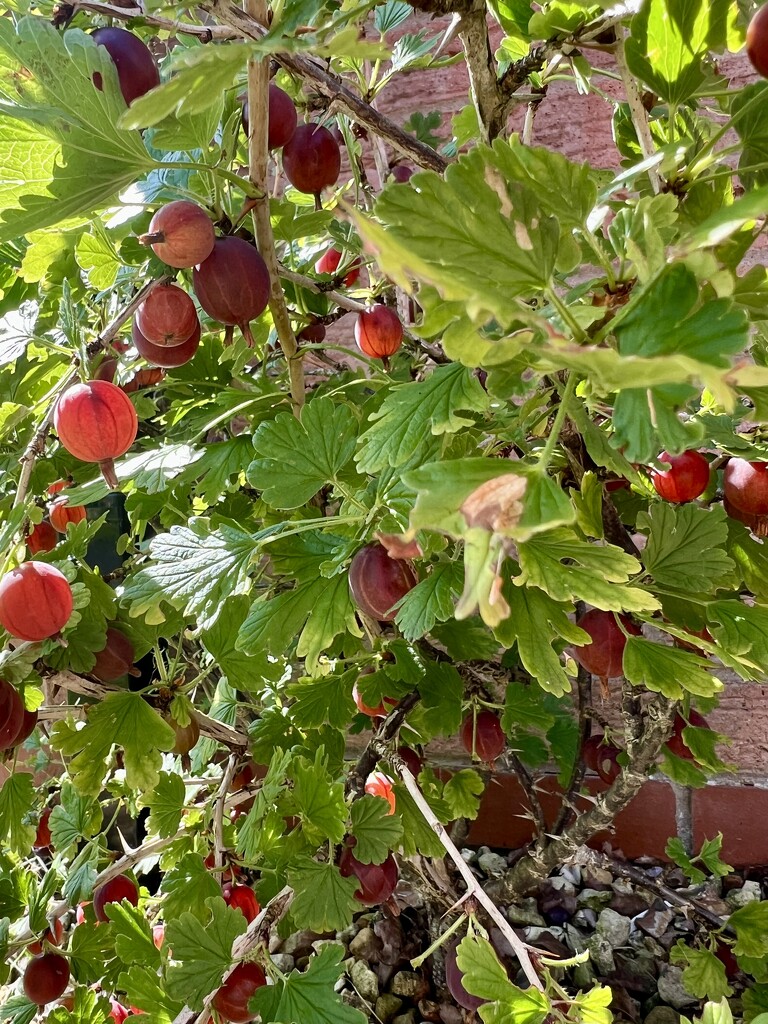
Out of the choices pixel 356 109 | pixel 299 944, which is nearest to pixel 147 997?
pixel 299 944

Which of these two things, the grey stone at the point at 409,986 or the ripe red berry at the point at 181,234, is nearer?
the ripe red berry at the point at 181,234

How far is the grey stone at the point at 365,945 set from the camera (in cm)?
90

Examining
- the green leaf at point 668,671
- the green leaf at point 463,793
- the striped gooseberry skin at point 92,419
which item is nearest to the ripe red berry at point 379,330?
the striped gooseberry skin at point 92,419

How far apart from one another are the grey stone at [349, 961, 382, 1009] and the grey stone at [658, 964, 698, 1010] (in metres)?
0.33

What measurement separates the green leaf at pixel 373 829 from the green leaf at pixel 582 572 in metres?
0.31

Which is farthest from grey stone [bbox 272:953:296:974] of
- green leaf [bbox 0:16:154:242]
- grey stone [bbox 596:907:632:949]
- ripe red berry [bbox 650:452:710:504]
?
green leaf [bbox 0:16:154:242]

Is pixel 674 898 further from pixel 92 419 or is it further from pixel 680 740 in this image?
pixel 92 419

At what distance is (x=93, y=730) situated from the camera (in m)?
0.58

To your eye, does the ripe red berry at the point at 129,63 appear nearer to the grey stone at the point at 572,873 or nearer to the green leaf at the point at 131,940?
the green leaf at the point at 131,940

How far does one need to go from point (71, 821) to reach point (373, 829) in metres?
0.38

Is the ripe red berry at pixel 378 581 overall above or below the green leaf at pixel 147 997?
above

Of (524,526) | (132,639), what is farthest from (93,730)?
(524,526)

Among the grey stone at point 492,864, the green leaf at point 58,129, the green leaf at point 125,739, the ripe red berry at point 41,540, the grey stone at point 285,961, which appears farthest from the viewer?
the grey stone at point 492,864

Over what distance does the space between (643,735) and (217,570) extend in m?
0.36
